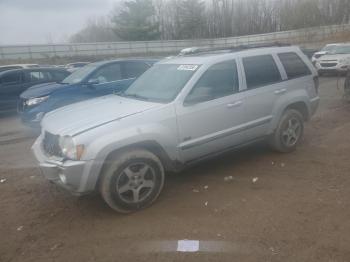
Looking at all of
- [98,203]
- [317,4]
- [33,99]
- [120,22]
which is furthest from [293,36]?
[98,203]

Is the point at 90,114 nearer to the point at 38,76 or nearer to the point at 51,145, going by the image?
the point at 51,145

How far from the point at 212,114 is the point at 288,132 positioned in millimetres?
1745

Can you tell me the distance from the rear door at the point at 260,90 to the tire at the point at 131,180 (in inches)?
64.8

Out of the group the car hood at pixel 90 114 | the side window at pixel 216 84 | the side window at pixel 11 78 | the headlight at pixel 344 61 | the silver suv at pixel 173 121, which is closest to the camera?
the silver suv at pixel 173 121

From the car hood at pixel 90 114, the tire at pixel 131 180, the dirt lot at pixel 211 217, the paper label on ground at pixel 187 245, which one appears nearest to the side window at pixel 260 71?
the dirt lot at pixel 211 217

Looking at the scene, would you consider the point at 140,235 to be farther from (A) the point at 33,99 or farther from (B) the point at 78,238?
(A) the point at 33,99

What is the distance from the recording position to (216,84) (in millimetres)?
5027

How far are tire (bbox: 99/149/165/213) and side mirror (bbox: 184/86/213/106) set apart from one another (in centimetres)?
86

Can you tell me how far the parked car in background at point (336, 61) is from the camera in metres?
16.9

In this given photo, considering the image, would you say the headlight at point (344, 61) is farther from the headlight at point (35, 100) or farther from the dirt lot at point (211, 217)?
the headlight at point (35, 100)

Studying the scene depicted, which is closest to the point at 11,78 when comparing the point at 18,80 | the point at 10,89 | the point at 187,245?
the point at 18,80

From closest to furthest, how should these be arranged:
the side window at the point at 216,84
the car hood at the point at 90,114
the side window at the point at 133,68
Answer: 1. the car hood at the point at 90,114
2. the side window at the point at 216,84
3. the side window at the point at 133,68

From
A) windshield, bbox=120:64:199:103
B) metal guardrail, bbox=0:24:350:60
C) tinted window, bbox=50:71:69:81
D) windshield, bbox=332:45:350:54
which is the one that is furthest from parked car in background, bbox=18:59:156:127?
metal guardrail, bbox=0:24:350:60

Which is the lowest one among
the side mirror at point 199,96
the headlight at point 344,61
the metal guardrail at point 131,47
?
the headlight at point 344,61
